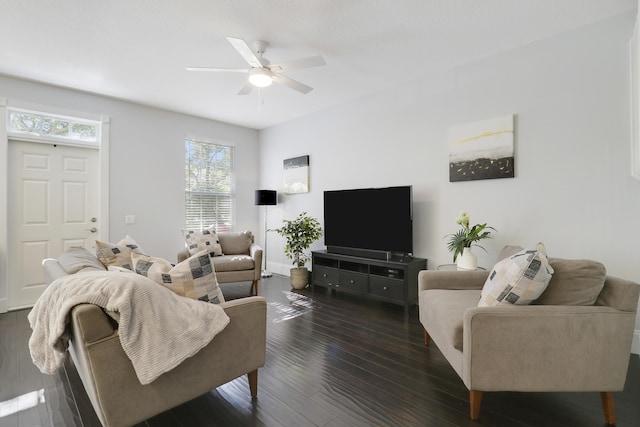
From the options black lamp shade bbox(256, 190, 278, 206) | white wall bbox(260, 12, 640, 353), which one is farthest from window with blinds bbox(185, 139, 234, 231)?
white wall bbox(260, 12, 640, 353)

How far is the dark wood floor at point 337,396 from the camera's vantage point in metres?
1.60

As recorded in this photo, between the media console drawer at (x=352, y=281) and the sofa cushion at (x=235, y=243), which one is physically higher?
the sofa cushion at (x=235, y=243)

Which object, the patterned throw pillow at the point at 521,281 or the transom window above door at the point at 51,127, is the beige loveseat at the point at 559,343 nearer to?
the patterned throw pillow at the point at 521,281

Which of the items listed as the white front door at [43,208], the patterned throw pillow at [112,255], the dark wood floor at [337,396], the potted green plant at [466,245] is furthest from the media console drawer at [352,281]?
the white front door at [43,208]

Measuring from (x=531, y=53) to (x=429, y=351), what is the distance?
282cm

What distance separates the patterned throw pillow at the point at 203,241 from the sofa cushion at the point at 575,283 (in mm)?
3809

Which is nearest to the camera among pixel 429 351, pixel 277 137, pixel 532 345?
pixel 532 345

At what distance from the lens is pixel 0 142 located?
11.0ft

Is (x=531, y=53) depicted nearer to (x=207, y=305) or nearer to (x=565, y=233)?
(x=565, y=233)

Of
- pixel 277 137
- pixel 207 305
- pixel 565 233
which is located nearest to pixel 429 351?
pixel 565 233

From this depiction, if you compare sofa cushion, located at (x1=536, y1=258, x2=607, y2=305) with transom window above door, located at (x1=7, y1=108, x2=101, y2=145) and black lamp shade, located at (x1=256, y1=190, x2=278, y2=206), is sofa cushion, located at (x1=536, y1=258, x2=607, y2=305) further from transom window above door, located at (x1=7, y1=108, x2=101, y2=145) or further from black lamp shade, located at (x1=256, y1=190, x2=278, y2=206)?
transom window above door, located at (x1=7, y1=108, x2=101, y2=145)

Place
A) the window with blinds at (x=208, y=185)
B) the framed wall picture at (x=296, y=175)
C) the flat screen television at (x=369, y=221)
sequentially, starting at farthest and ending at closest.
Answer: the window with blinds at (x=208, y=185) < the framed wall picture at (x=296, y=175) < the flat screen television at (x=369, y=221)

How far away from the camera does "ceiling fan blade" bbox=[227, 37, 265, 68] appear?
2.19 meters

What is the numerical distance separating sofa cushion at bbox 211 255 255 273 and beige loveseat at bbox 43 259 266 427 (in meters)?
2.15
